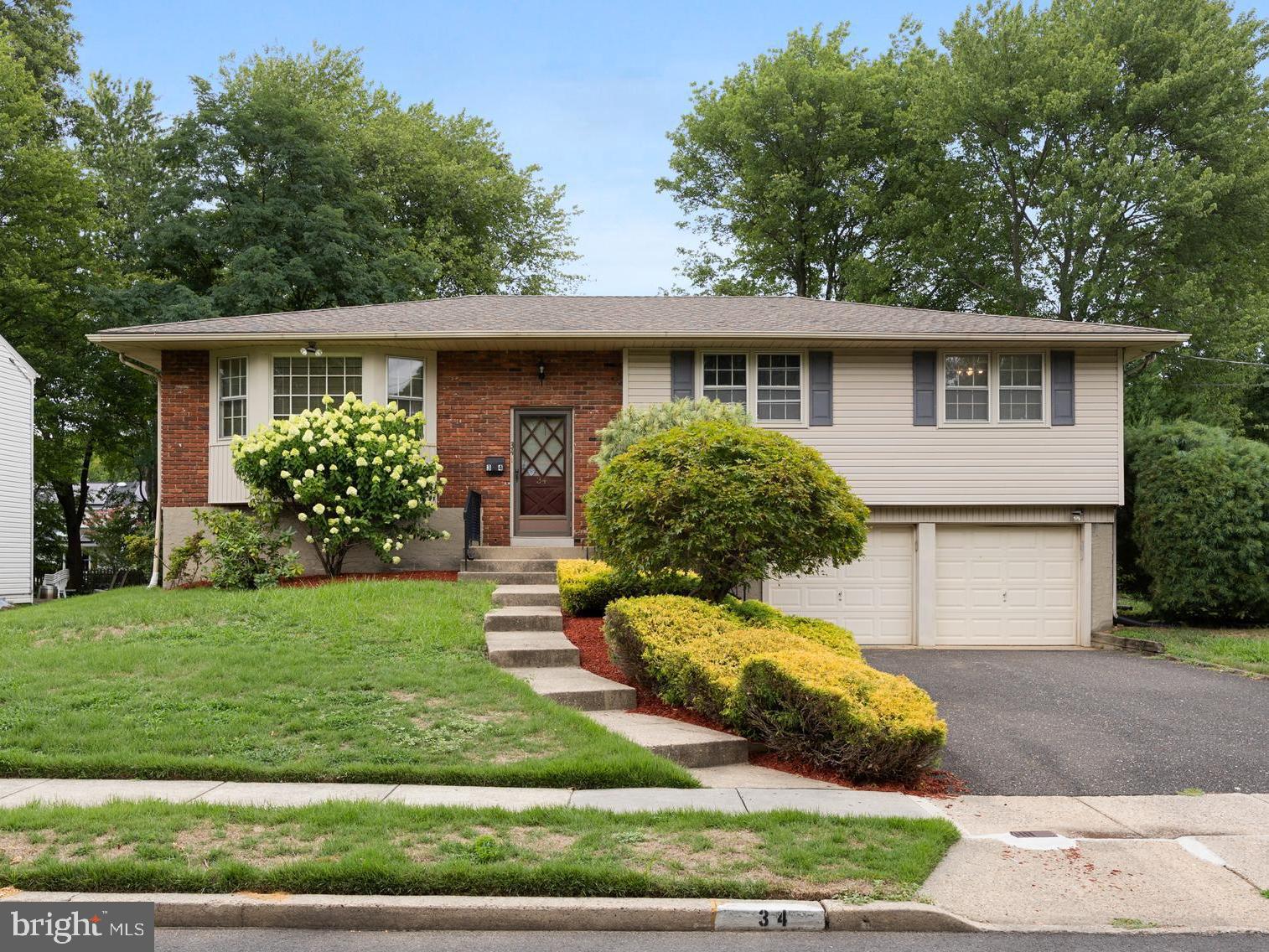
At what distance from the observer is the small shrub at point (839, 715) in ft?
19.3

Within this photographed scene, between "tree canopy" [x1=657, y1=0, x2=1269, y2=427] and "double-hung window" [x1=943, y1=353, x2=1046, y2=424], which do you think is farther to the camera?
"tree canopy" [x1=657, y1=0, x2=1269, y2=427]

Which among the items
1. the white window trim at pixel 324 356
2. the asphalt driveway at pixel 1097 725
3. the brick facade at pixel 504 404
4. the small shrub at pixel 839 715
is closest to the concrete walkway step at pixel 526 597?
the brick facade at pixel 504 404

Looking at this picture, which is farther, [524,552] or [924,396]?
[924,396]

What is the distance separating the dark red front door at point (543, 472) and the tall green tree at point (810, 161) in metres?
13.9

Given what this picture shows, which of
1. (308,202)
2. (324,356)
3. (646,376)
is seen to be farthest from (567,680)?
(308,202)

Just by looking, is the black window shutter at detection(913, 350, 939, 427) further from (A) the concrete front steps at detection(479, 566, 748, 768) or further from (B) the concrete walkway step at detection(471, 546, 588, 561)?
(A) the concrete front steps at detection(479, 566, 748, 768)

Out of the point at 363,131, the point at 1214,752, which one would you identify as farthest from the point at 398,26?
the point at 1214,752

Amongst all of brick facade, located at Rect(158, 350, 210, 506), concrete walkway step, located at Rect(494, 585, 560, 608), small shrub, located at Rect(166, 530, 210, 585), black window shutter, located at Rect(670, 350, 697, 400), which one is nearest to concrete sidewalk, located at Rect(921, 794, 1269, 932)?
concrete walkway step, located at Rect(494, 585, 560, 608)

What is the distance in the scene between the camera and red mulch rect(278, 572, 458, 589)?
465 inches

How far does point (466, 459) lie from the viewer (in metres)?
13.9

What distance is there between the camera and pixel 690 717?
7238 mm

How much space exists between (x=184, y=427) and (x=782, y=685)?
1123 centimetres

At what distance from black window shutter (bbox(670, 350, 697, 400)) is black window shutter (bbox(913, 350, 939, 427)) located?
3.41 m

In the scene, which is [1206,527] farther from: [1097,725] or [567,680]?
[567,680]
